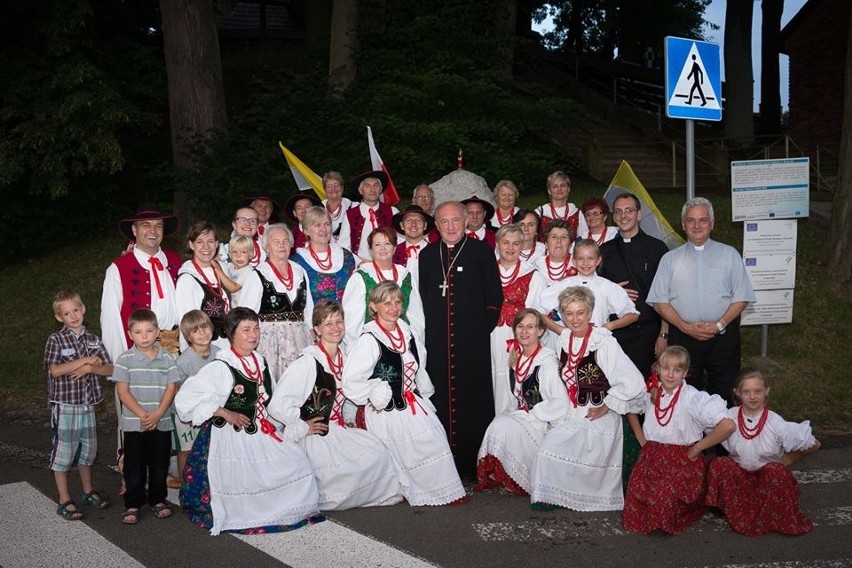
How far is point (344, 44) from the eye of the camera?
17391 mm

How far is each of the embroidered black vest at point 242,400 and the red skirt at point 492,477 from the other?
5.60ft

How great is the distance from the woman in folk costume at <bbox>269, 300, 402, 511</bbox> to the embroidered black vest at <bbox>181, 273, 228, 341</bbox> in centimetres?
105

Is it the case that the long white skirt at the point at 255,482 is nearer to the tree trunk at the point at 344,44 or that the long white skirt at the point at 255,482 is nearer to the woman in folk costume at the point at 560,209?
the woman in folk costume at the point at 560,209

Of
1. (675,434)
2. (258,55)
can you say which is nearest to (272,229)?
(675,434)

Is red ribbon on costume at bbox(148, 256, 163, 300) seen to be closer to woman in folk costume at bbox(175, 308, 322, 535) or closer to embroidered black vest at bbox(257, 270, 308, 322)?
embroidered black vest at bbox(257, 270, 308, 322)

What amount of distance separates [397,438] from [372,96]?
11019mm

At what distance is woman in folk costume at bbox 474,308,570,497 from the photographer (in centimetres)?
671

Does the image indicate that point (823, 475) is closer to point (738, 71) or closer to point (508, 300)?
point (508, 300)

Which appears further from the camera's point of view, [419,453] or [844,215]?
[844,215]

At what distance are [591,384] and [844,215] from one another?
710 cm

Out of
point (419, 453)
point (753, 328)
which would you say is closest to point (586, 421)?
point (419, 453)

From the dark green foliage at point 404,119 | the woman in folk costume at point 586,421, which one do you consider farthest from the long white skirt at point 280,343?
the dark green foliage at point 404,119

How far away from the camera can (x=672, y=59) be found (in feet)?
26.5

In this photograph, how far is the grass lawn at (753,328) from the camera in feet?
31.2
